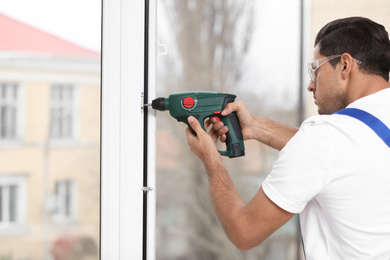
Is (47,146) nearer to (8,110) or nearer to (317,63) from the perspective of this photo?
(8,110)

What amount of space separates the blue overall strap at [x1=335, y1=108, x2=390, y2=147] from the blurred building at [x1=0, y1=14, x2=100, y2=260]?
712 mm

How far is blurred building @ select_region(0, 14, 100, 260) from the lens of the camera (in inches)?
47.3

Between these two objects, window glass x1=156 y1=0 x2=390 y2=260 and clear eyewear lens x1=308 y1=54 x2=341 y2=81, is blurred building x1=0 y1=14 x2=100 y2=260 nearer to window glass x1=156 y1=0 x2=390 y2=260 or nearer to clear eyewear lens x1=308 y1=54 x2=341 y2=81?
window glass x1=156 y1=0 x2=390 y2=260

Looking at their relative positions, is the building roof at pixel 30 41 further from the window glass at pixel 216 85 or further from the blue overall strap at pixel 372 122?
the blue overall strap at pixel 372 122

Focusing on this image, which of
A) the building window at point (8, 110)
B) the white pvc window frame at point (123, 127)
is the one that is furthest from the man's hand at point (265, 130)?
the building window at point (8, 110)

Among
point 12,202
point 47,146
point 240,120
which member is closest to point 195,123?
point 240,120

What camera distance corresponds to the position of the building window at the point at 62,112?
4.12ft

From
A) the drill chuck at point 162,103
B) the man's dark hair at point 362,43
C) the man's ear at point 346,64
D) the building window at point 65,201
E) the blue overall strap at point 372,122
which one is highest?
the man's dark hair at point 362,43

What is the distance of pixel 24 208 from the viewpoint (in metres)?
1.24

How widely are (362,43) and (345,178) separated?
388 mm

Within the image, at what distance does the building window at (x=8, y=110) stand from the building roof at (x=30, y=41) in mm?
104

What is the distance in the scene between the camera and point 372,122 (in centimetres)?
104

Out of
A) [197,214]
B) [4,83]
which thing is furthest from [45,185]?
[197,214]

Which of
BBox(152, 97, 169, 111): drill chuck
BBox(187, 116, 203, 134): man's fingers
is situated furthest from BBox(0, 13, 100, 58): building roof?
BBox(187, 116, 203, 134): man's fingers
